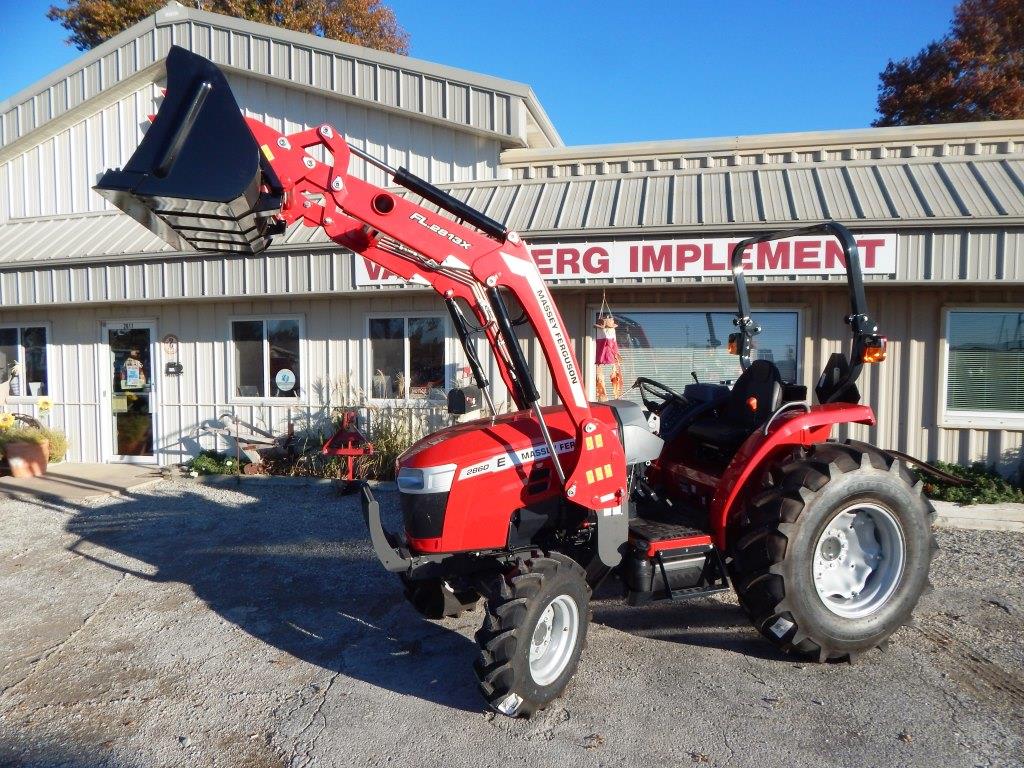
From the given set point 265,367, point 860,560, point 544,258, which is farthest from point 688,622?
point 265,367

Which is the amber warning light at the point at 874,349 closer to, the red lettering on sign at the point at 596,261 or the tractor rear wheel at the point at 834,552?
the tractor rear wheel at the point at 834,552

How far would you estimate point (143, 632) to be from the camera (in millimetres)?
4430

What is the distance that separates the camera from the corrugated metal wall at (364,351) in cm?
749

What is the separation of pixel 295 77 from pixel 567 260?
485 cm

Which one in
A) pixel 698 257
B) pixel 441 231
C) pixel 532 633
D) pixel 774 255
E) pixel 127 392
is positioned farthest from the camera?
pixel 127 392

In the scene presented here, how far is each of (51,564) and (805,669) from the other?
18.4 ft

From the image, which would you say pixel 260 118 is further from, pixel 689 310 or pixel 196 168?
pixel 196 168

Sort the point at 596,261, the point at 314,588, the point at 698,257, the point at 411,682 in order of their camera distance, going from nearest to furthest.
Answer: the point at 411,682 → the point at 314,588 → the point at 698,257 → the point at 596,261

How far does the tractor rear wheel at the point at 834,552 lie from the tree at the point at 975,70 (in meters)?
19.4

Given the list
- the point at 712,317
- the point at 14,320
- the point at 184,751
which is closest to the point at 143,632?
the point at 184,751

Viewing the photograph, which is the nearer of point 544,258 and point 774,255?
point 774,255

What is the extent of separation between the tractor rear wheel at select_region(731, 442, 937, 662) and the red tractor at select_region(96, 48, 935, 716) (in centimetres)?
1

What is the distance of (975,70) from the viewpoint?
63.5ft

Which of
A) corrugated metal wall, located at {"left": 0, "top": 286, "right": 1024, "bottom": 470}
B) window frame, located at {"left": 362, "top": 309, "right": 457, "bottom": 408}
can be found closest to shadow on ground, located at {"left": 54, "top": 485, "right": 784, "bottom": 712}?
window frame, located at {"left": 362, "top": 309, "right": 457, "bottom": 408}
